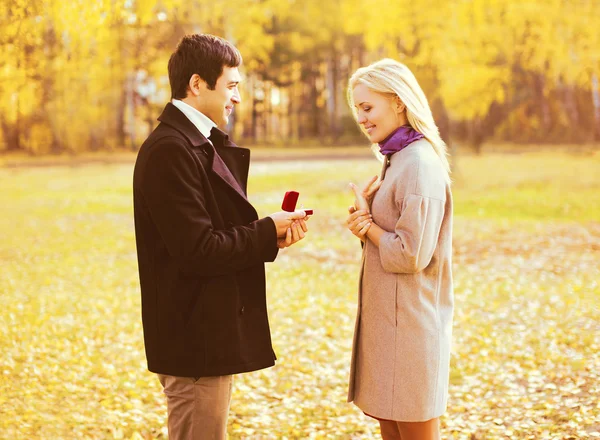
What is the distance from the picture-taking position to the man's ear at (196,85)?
9.52 ft

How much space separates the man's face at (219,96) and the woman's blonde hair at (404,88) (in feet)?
1.81

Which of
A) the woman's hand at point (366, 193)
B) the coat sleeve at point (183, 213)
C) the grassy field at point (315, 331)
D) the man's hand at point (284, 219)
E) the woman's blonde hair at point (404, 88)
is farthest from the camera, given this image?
the grassy field at point (315, 331)

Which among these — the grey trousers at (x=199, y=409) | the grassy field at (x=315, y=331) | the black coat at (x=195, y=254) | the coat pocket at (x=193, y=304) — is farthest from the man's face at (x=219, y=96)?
the grassy field at (x=315, y=331)

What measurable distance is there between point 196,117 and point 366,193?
822 mm

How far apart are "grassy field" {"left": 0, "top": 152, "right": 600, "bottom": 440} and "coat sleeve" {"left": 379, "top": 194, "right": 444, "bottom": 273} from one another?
266 cm

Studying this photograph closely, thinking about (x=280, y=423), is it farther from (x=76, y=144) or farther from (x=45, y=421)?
(x=76, y=144)

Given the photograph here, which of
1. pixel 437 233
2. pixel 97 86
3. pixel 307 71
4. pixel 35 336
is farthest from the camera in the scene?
pixel 307 71

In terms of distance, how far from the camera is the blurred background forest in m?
15.4

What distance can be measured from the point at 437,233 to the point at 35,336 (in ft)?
19.6

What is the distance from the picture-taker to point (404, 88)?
3.11 metres

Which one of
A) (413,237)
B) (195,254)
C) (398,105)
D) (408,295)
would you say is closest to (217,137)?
(195,254)

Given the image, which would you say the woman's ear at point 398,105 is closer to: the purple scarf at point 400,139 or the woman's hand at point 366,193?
the purple scarf at point 400,139

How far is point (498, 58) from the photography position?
22.9 metres

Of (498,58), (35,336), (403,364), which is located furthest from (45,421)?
(498,58)
